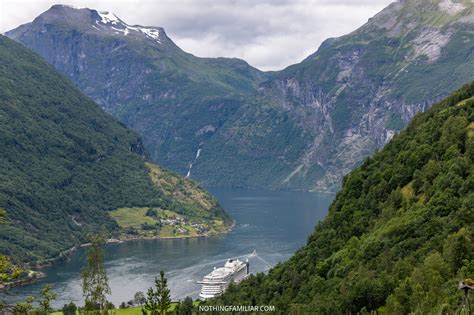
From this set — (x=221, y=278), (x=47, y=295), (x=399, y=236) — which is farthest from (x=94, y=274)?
(x=221, y=278)

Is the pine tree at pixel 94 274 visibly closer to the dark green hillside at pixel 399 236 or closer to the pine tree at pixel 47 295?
the dark green hillside at pixel 399 236

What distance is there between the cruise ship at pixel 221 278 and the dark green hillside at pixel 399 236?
48.3 meters

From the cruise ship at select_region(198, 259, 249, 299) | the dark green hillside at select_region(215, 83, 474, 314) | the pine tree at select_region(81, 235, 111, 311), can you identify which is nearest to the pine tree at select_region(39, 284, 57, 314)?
the dark green hillside at select_region(215, 83, 474, 314)

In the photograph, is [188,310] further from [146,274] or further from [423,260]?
[146,274]

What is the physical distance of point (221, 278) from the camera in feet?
474

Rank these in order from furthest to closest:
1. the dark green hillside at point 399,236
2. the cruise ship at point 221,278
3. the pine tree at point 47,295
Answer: the cruise ship at point 221,278 < the dark green hillside at point 399,236 < the pine tree at point 47,295

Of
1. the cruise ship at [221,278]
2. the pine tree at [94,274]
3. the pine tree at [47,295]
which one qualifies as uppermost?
the pine tree at [47,295]

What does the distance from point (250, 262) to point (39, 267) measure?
57832mm

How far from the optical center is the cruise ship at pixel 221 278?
138m

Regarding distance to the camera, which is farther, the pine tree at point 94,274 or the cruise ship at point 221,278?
the cruise ship at point 221,278

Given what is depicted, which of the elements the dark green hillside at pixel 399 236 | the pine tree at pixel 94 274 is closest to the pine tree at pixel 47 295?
the dark green hillside at pixel 399 236

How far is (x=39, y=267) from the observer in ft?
637

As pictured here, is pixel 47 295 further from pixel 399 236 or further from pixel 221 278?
pixel 221 278

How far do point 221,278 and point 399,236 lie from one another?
84663 millimetres
